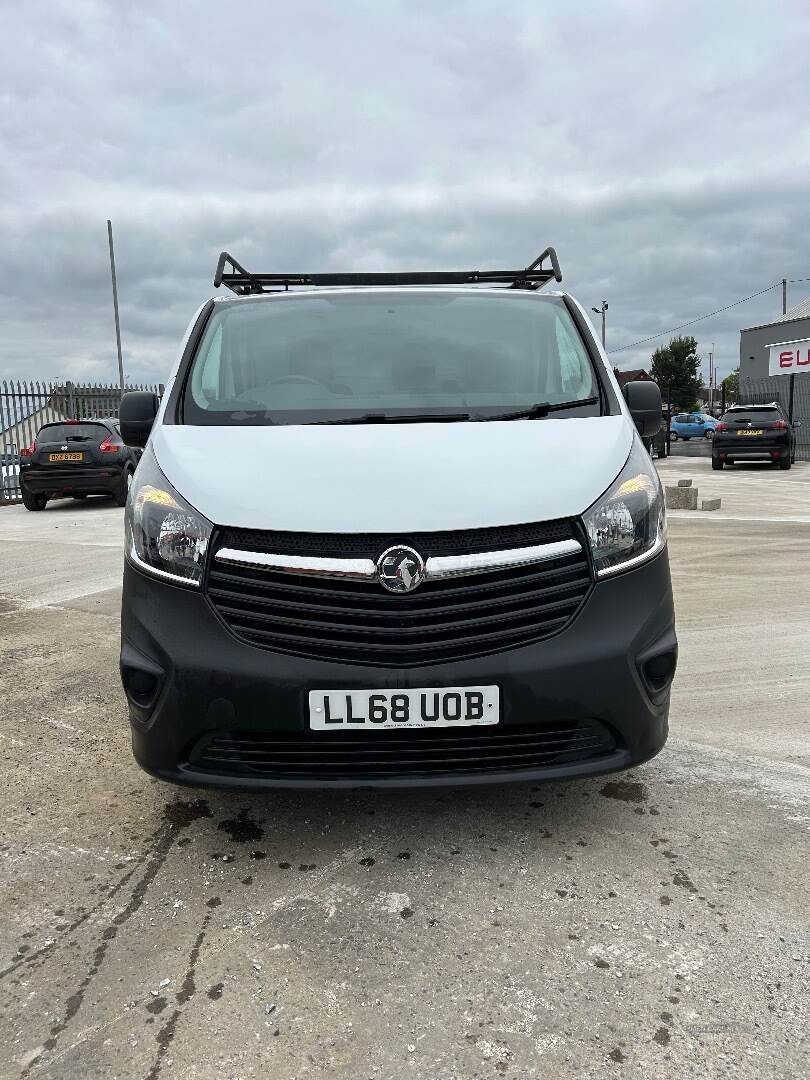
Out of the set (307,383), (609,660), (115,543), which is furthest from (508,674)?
(115,543)

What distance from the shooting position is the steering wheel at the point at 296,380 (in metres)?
3.22

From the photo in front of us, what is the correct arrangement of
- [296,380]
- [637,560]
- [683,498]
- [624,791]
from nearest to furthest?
[637,560], [624,791], [296,380], [683,498]

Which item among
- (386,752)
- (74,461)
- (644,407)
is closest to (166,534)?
(386,752)

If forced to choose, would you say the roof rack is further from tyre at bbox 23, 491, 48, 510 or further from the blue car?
the blue car

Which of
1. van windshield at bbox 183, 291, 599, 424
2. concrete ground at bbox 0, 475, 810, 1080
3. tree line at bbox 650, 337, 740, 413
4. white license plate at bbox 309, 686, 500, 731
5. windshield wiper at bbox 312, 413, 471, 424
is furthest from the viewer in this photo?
→ tree line at bbox 650, 337, 740, 413

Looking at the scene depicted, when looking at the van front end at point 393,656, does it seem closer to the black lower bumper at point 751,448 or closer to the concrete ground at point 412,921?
the concrete ground at point 412,921

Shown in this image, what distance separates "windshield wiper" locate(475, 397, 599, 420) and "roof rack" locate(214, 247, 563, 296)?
1.47 meters

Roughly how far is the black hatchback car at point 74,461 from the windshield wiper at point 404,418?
37.4 feet

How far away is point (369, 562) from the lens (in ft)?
7.54

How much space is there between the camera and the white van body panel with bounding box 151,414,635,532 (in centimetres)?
234

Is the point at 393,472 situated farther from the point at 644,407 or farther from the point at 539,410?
the point at 644,407

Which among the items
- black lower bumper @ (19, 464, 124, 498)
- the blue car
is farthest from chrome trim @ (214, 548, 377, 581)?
the blue car

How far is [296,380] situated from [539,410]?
932mm

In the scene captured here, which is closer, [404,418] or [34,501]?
[404,418]
